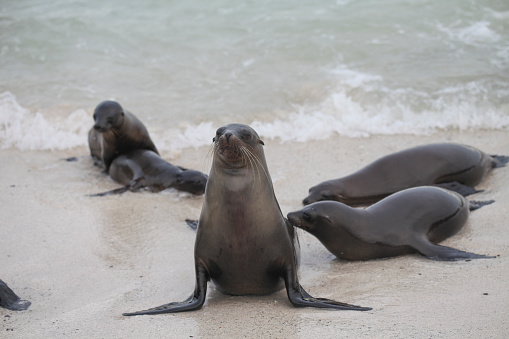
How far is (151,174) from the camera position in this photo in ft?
24.3

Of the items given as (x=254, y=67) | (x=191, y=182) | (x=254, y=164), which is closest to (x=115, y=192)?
(x=191, y=182)

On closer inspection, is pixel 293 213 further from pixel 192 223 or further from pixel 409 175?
pixel 409 175

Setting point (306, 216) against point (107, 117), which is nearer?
point (306, 216)

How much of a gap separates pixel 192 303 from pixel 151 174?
12.1 ft

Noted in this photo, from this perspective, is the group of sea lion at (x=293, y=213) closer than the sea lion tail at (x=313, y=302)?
No

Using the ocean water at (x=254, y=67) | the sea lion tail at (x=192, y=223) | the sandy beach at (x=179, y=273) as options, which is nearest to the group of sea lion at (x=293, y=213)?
the sandy beach at (x=179, y=273)

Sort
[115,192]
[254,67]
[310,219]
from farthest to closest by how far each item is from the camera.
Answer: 1. [254,67]
2. [115,192]
3. [310,219]

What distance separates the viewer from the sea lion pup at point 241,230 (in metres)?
4.00

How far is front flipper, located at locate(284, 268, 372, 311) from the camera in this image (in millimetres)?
3752

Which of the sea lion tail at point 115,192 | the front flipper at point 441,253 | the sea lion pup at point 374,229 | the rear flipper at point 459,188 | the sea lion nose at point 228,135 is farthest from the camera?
the sea lion tail at point 115,192

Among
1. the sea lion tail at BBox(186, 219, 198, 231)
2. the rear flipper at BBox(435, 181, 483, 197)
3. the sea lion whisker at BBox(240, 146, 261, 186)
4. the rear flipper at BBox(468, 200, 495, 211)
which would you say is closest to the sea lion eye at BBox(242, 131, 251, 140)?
the sea lion whisker at BBox(240, 146, 261, 186)

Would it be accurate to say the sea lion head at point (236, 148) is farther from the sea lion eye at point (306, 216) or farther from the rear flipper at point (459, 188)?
the rear flipper at point (459, 188)

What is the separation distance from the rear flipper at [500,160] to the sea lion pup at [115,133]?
13.0 ft

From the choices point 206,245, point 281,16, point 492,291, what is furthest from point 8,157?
point 281,16
